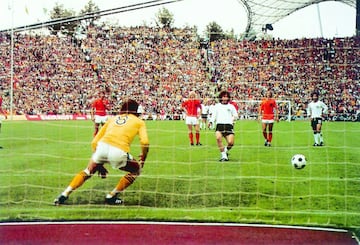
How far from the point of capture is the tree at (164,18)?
4.81 metres

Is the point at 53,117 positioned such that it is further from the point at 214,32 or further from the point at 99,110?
the point at 214,32

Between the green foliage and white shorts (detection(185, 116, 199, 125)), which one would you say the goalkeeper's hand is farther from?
white shorts (detection(185, 116, 199, 125))

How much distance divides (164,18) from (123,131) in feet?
3.81

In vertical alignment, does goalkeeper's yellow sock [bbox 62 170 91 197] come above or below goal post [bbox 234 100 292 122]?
below

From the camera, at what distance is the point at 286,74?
4.89m

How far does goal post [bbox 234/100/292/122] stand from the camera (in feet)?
17.2

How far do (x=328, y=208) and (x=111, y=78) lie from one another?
2.24 m

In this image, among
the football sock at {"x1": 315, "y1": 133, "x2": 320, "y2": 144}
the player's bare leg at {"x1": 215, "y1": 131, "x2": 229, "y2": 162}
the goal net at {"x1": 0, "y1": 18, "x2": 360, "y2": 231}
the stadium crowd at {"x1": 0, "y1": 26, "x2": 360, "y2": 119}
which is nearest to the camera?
the goal net at {"x1": 0, "y1": 18, "x2": 360, "y2": 231}

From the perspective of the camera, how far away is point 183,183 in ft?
16.4

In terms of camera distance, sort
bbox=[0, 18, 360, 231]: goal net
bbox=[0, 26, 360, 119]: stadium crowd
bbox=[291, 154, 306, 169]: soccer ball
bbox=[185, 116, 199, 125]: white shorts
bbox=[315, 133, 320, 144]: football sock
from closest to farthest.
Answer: bbox=[0, 18, 360, 231]: goal net → bbox=[0, 26, 360, 119]: stadium crowd → bbox=[291, 154, 306, 169]: soccer ball → bbox=[185, 116, 199, 125]: white shorts → bbox=[315, 133, 320, 144]: football sock

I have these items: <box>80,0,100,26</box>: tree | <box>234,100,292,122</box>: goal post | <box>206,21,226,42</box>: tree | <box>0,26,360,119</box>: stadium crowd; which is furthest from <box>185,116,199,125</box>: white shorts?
<box>80,0,100,26</box>: tree

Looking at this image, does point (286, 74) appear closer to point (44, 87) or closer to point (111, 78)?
point (111, 78)

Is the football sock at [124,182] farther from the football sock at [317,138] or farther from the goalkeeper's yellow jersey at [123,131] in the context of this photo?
the football sock at [317,138]

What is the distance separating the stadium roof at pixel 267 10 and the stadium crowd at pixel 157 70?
7.1 inches
